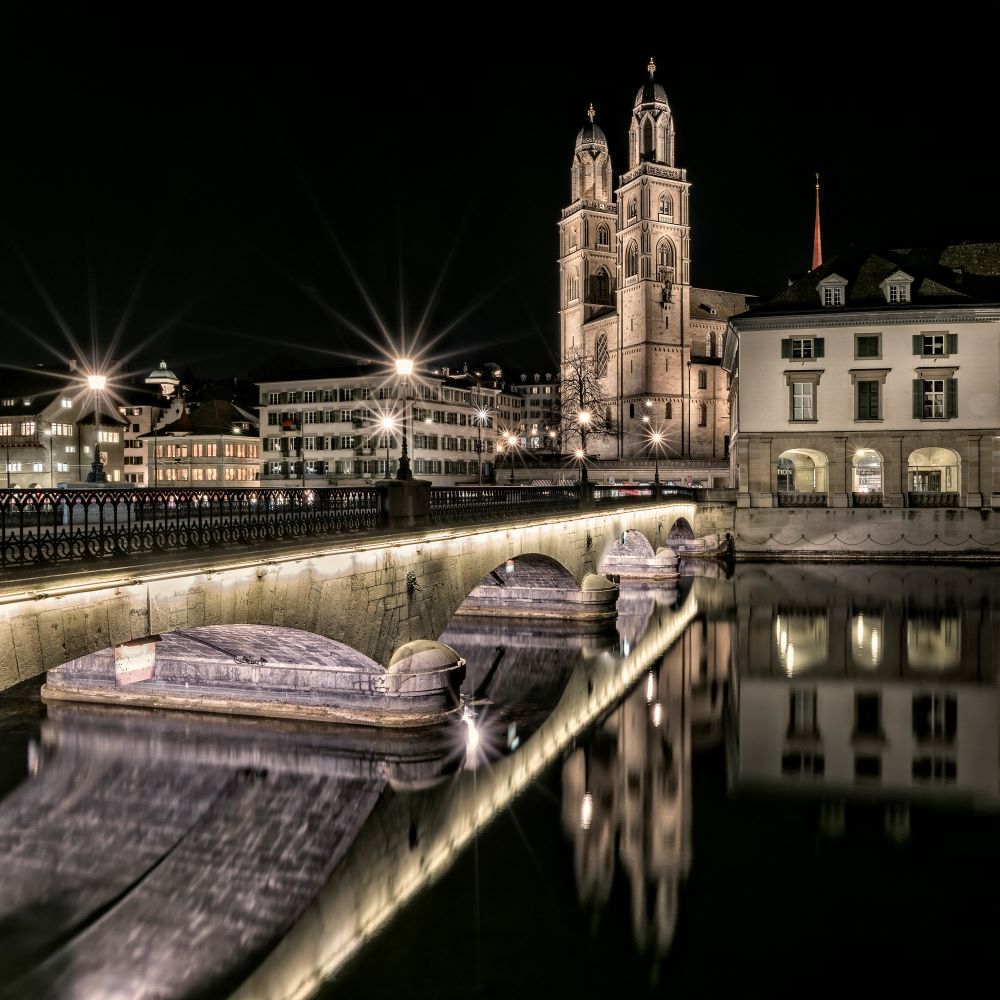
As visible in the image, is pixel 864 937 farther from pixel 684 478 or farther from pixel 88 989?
pixel 684 478

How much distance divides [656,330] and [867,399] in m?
49.2

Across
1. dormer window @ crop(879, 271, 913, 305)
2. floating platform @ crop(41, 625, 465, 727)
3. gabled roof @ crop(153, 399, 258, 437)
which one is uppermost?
dormer window @ crop(879, 271, 913, 305)

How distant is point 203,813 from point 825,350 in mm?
51702

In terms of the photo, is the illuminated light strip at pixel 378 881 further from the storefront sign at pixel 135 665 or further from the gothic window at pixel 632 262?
the gothic window at pixel 632 262

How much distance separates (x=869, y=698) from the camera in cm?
2548

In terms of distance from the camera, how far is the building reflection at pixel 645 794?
13453 mm

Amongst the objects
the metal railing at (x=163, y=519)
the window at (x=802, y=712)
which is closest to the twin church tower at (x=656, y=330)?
the window at (x=802, y=712)

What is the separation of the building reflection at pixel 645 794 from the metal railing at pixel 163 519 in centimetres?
717

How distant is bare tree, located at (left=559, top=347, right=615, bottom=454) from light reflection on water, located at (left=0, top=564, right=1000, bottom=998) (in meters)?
80.8

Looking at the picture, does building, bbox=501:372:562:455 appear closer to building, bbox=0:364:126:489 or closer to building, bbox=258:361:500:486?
building, bbox=258:361:500:486

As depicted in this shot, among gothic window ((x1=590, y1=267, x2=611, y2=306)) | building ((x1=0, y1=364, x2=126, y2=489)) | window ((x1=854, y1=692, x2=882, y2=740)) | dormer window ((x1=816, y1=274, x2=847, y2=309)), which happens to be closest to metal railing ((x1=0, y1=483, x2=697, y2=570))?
window ((x1=854, y1=692, x2=882, y2=740))

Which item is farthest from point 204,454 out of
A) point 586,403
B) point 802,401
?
point 802,401

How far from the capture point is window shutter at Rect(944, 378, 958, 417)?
55938 millimetres

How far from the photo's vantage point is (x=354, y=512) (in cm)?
1812
